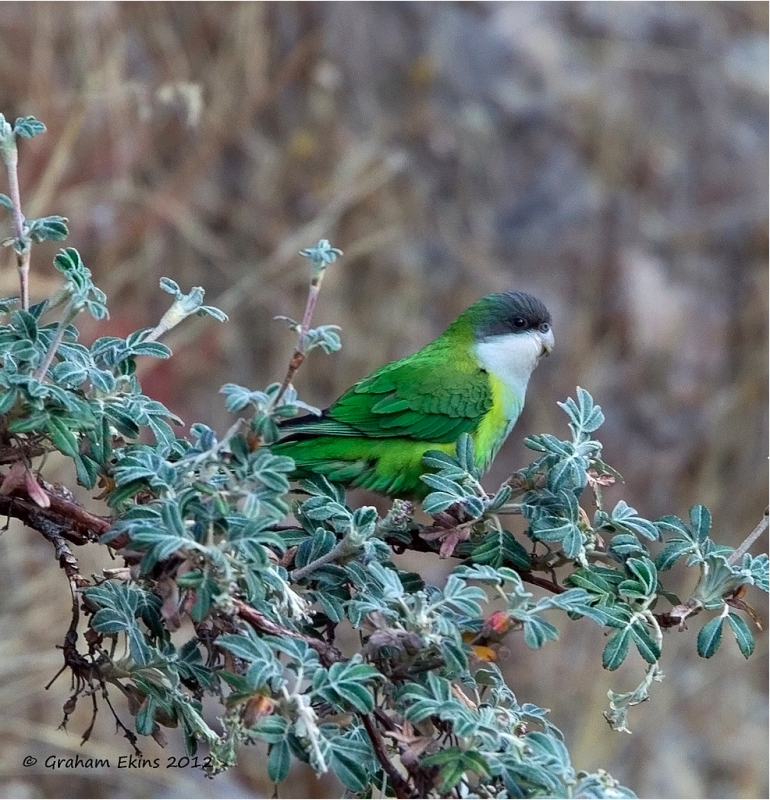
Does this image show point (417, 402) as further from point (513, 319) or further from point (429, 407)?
point (513, 319)

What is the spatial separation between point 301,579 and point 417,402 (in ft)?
4.41

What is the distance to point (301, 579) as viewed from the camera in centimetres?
155

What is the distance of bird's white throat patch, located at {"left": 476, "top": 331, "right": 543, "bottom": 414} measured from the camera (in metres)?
3.18

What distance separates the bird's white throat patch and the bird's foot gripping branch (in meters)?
1.47

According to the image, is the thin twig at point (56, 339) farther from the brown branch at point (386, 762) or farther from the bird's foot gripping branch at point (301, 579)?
the brown branch at point (386, 762)

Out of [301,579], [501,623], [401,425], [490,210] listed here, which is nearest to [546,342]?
[401,425]

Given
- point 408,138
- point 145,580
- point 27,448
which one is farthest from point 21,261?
point 408,138

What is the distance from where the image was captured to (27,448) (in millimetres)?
1462

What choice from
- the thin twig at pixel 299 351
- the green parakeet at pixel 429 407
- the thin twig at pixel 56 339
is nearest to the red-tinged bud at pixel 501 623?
the thin twig at pixel 299 351

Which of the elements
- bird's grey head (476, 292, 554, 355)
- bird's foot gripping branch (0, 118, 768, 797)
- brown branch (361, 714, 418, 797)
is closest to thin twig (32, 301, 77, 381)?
bird's foot gripping branch (0, 118, 768, 797)

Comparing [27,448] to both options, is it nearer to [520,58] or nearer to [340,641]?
[340,641]

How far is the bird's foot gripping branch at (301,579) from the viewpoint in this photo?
4.23ft

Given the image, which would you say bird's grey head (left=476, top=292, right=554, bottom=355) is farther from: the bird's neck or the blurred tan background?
the blurred tan background

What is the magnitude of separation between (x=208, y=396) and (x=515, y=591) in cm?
432
